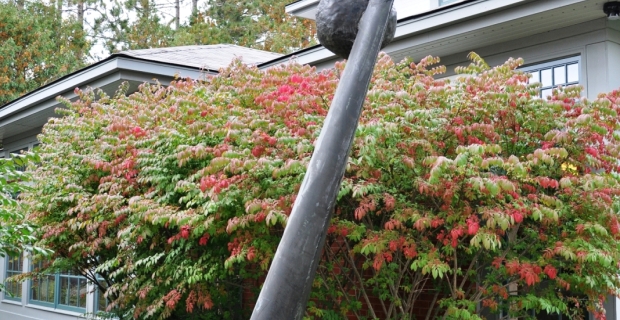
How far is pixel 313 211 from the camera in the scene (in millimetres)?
2645

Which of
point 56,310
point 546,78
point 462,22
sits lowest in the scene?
point 56,310

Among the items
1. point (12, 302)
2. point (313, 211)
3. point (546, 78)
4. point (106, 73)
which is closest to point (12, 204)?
point (106, 73)

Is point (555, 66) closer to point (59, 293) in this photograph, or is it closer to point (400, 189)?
point (400, 189)

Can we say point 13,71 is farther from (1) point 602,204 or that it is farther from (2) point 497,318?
(1) point 602,204

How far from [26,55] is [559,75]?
80.0ft

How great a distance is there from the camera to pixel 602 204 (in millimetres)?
6652

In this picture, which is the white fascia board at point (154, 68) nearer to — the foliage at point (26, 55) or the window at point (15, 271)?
the window at point (15, 271)

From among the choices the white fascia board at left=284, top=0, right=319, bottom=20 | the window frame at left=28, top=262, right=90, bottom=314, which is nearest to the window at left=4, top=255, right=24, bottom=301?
the window frame at left=28, top=262, right=90, bottom=314

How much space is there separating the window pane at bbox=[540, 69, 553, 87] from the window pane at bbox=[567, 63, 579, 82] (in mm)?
235

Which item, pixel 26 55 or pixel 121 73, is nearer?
pixel 121 73

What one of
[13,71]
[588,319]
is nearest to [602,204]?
[588,319]

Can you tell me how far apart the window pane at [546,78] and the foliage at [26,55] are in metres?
23.6

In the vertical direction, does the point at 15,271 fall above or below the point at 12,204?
below

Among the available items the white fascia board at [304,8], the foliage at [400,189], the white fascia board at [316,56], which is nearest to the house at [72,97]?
the white fascia board at [316,56]
